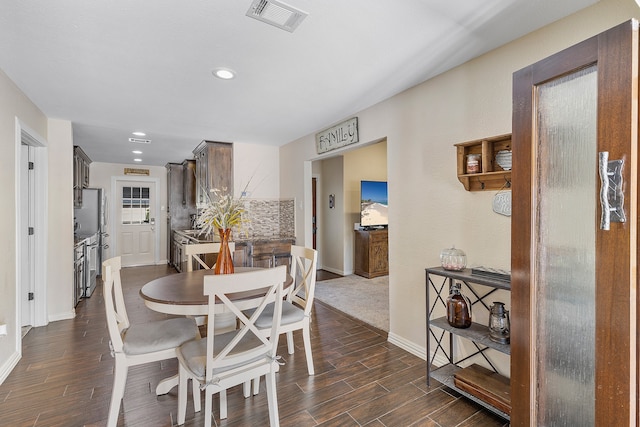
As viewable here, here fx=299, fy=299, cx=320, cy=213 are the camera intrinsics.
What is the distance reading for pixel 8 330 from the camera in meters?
2.39

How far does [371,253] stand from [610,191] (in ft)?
14.6

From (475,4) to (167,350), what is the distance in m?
2.63

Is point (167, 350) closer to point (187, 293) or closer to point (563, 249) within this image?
point (187, 293)

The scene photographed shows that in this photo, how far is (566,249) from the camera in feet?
4.05

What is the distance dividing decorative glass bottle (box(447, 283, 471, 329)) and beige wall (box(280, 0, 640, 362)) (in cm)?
28

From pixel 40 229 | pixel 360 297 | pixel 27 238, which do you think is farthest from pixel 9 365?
pixel 360 297

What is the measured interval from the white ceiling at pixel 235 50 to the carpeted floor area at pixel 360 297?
2.38m

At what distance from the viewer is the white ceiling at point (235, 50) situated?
1.63 metres

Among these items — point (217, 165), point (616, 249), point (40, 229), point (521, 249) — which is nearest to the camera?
point (616, 249)


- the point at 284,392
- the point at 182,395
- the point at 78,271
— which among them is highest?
the point at 78,271

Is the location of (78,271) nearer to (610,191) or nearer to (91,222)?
(91,222)

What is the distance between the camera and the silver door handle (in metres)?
0.98

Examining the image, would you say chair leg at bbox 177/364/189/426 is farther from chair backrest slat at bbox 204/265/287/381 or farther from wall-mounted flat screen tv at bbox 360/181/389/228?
wall-mounted flat screen tv at bbox 360/181/389/228

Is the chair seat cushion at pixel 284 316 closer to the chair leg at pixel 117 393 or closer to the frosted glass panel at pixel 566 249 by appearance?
the chair leg at pixel 117 393
